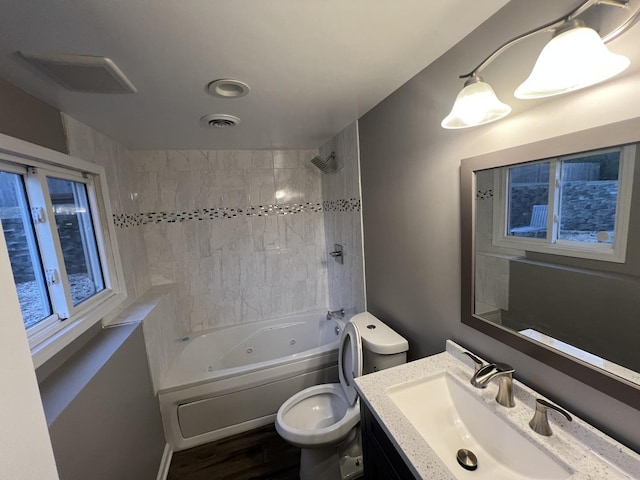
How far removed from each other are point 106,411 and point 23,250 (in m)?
0.84

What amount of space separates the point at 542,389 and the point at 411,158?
1103 mm

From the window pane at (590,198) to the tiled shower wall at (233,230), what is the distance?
2232 mm

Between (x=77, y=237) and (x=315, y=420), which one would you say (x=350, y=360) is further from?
(x=77, y=237)

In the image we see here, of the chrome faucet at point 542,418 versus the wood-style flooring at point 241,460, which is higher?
the chrome faucet at point 542,418

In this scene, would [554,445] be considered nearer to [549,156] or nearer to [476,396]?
[476,396]

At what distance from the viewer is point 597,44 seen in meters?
0.60

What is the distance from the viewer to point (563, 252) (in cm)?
86

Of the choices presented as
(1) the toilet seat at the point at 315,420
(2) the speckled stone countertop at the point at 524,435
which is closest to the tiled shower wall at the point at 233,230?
(1) the toilet seat at the point at 315,420

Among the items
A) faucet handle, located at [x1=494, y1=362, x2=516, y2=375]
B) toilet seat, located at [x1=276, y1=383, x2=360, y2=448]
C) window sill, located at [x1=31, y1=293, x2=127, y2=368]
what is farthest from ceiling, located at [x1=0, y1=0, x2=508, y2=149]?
toilet seat, located at [x1=276, y1=383, x2=360, y2=448]

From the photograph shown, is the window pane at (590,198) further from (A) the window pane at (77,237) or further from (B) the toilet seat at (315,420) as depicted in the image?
(A) the window pane at (77,237)

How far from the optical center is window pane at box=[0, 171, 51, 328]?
119cm

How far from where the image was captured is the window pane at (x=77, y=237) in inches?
58.2

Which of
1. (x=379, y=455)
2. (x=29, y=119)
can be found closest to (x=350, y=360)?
(x=379, y=455)

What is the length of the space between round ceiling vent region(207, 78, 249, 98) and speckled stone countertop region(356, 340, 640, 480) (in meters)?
1.45
